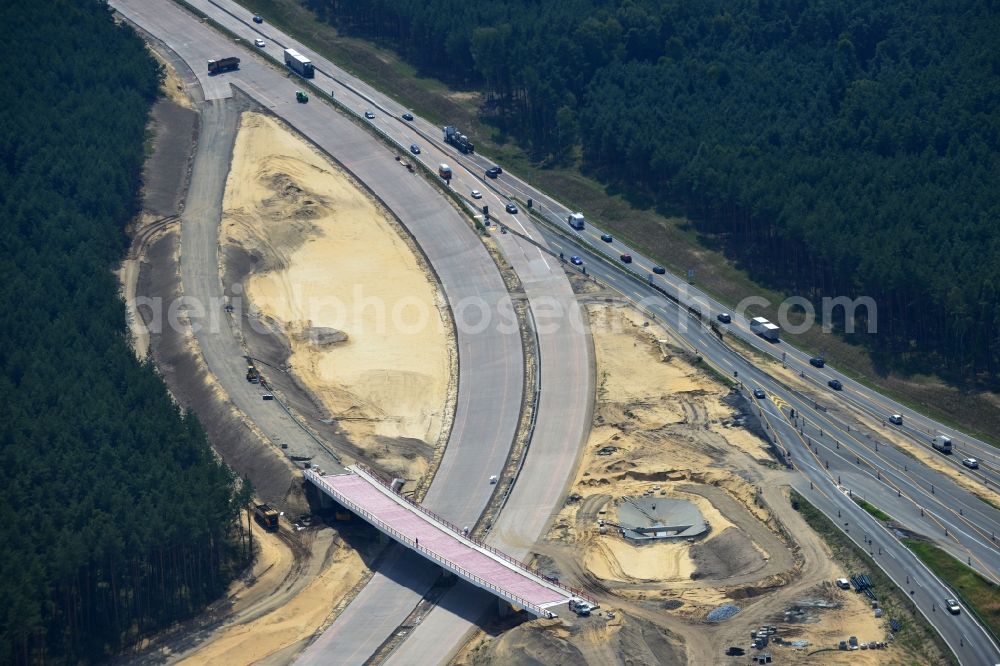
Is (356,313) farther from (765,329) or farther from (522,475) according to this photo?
(765,329)

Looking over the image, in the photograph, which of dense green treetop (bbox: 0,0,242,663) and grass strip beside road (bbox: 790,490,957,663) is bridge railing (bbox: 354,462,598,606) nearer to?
dense green treetop (bbox: 0,0,242,663)

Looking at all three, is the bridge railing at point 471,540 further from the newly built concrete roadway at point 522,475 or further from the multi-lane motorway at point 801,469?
the multi-lane motorway at point 801,469

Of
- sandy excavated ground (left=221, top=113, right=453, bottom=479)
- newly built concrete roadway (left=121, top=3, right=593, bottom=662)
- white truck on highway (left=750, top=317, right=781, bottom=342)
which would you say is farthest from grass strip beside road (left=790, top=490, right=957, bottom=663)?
sandy excavated ground (left=221, top=113, right=453, bottom=479)

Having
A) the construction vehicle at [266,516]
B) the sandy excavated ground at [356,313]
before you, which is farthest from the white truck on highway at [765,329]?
the construction vehicle at [266,516]

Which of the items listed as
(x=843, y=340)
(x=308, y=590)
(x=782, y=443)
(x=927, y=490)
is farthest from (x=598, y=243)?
(x=308, y=590)

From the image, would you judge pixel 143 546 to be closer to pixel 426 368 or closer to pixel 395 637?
pixel 395 637

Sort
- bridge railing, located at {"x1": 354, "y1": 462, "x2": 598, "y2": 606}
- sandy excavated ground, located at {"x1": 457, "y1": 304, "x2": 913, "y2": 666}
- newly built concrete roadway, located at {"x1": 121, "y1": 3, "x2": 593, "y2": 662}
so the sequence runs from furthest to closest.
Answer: bridge railing, located at {"x1": 354, "y1": 462, "x2": 598, "y2": 606} → newly built concrete roadway, located at {"x1": 121, "y1": 3, "x2": 593, "y2": 662} → sandy excavated ground, located at {"x1": 457, "y1": 304, "x2": 913, "y2": 666}

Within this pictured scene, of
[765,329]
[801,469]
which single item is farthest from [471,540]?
[765,329]
